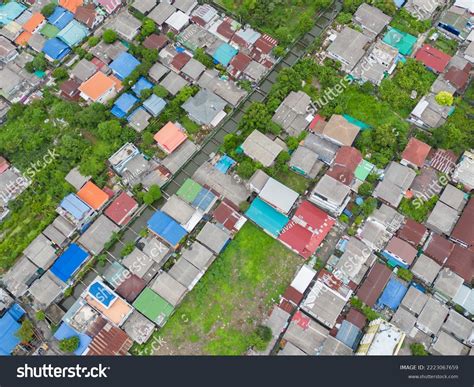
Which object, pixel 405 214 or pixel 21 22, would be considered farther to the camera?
pixel 21 22

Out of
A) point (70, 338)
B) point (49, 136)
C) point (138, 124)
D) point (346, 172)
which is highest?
point (346, 172)

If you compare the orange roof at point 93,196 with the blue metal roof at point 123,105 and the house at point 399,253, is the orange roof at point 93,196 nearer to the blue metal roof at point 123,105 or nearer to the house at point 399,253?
the blue metal roof at point 123,105

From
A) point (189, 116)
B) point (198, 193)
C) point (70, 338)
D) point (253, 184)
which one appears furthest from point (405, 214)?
point (70, 338)

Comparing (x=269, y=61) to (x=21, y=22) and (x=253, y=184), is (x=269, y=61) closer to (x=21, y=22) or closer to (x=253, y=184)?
(x=253, y=184)

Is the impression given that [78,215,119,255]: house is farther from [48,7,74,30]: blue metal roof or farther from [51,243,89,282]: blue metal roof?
[48,7,74,30]: blue metal roof
